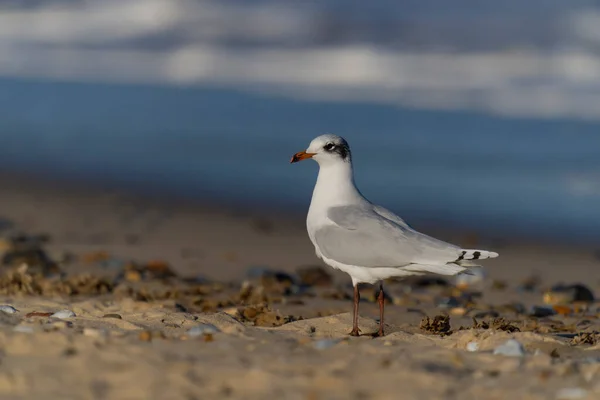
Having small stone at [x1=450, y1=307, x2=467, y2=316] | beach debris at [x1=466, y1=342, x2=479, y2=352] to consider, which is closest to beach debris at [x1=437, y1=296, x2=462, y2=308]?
small stone at [x1=450, y1=307, x2=467, y2=316]

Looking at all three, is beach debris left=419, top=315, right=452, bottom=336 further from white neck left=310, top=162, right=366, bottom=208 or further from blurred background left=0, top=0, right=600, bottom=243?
blurred background left=0, top=0, right=600, bottom=243

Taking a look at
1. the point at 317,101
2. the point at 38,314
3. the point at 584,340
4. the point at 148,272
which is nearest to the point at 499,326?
the point at 584,340

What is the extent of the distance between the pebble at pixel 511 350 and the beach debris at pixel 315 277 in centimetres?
421

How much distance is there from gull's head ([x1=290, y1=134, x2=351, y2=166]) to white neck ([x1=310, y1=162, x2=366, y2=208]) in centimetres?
4

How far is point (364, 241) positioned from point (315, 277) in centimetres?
302

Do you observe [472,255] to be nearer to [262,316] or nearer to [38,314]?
[262,316]

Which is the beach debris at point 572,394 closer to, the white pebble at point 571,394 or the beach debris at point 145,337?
the white pebble at point 571,394

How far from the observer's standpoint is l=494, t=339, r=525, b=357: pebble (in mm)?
4926

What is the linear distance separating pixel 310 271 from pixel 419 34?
1314 cm

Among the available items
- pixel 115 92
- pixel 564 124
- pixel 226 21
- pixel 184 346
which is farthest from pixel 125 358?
pixel 226 21

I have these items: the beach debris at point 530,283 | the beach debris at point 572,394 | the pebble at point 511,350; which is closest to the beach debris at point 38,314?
the pebble at point 511,350

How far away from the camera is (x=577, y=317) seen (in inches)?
304

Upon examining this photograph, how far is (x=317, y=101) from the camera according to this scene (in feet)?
60.5

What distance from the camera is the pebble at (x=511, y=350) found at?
4926 millimetres
